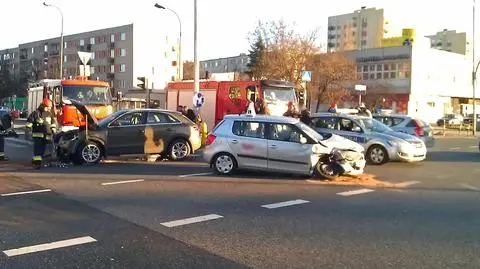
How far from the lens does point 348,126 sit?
54.9ft

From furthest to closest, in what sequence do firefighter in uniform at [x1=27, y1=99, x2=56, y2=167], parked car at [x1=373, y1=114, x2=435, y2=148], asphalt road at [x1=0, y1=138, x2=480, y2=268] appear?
1. parked car at [x1=373, y1=114, x2=435, y2=148]
2. firefighter in uniform at [x1=27, y1=99, x2=56, y2=167]
3. asphalt road at [x1=0, y1=138, x2=480, y2=268]

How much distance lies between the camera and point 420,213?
870 centimetres

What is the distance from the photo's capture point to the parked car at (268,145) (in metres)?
12.4

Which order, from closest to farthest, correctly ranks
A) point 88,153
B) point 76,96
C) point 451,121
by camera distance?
point 88,153 < point 76,96 < point 451,121

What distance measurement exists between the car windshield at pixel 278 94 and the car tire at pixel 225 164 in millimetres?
11042

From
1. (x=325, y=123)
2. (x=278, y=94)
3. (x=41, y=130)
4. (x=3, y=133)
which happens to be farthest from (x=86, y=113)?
(x=278, y=94)

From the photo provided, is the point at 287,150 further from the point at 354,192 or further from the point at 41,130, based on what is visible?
the point at 41,130

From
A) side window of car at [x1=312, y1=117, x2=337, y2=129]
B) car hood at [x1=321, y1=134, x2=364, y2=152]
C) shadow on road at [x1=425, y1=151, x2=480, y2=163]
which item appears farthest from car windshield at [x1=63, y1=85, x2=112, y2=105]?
shadow on road at [x1=425, y1=151, x2=480, y2=163]

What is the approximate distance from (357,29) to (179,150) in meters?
122

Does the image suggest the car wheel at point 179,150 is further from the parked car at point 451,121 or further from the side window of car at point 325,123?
the parked car at point 451,121

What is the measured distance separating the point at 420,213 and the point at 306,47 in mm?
38859

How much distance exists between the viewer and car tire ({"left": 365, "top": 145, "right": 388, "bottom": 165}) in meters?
16.1

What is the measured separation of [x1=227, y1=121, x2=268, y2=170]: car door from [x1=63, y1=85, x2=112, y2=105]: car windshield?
11144 millimetres

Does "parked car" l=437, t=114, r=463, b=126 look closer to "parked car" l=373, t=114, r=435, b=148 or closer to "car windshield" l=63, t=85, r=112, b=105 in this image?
"parked car" l=373, t=114, r=435, b=148
